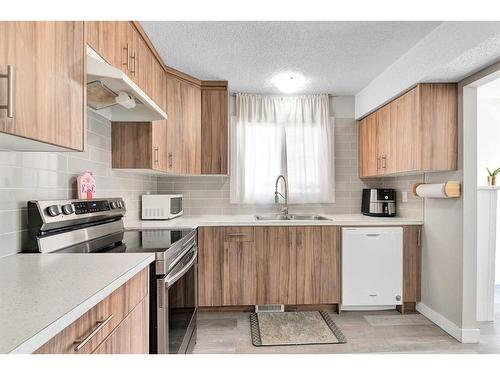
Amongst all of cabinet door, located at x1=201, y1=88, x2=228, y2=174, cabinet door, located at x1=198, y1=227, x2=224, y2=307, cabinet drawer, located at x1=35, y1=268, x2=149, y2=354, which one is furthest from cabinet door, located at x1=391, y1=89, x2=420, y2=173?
cabinet drawer, located at x1=35, y1=268, x2=149, y2=354

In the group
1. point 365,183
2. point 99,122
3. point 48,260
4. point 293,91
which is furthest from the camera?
point 365,183

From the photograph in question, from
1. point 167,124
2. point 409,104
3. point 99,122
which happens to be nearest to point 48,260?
point 99,122

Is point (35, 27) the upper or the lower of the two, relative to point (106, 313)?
upper

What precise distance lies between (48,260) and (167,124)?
166 centimetres

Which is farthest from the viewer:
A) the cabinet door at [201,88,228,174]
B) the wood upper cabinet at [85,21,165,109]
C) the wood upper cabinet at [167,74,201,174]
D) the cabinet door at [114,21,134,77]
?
the cabinet door at [201,88,228,174]

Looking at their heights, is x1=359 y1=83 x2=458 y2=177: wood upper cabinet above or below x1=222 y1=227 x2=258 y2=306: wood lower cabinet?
above

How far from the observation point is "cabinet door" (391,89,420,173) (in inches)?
97.3

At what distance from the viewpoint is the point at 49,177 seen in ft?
5.29

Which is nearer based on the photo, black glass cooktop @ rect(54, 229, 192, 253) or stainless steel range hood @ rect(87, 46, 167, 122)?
stainless steel range hood @ rect(87, 46, 167, 122)

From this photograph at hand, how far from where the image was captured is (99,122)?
2.20 m

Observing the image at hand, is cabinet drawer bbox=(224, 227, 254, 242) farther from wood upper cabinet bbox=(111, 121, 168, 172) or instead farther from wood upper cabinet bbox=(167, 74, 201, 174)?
wood upper cabinet bbox=(111, 121, 168, 172)

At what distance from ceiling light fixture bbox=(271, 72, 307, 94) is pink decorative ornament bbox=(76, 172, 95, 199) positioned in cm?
188

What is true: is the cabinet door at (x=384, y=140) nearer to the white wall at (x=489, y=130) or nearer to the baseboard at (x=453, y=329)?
the baseboard at (x=453, y=329)
